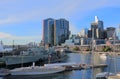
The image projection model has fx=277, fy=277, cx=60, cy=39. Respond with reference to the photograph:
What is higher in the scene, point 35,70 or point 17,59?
point 17,59

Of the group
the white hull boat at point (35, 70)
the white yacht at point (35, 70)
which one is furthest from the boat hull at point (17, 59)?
the white hull boat at point (35, 70)

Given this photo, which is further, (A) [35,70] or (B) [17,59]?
(B) [17,59]

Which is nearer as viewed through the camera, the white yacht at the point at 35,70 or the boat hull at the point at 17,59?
the white yacht at the point at 35,70

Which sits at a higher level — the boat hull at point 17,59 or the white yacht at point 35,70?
the boat hull at point 17,59

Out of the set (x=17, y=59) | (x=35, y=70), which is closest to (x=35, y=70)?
(x=35, y=70)

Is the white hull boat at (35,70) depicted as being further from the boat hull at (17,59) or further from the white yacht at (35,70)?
the boat hull at (17,59)

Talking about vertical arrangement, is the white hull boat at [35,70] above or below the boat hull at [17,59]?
below

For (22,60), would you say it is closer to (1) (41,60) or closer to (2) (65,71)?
(1) (41,60)

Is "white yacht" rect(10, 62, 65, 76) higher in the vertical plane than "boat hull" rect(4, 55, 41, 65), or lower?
A: lower

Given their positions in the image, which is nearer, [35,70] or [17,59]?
[35,70]

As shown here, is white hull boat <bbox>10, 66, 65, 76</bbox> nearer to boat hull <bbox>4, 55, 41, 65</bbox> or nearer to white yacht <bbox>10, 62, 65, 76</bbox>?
white yacht <bbox>10, 62, 65, 76</bbox>

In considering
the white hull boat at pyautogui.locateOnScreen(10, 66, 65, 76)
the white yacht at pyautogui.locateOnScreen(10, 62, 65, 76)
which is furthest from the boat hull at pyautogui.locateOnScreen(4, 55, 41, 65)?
the white hull boat at pyautogui.locateOnScreen(10, 66, 65, 76)

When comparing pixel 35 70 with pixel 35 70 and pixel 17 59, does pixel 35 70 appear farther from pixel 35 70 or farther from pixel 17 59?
pixel 17 59

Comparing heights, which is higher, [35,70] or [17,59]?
[17,59]
